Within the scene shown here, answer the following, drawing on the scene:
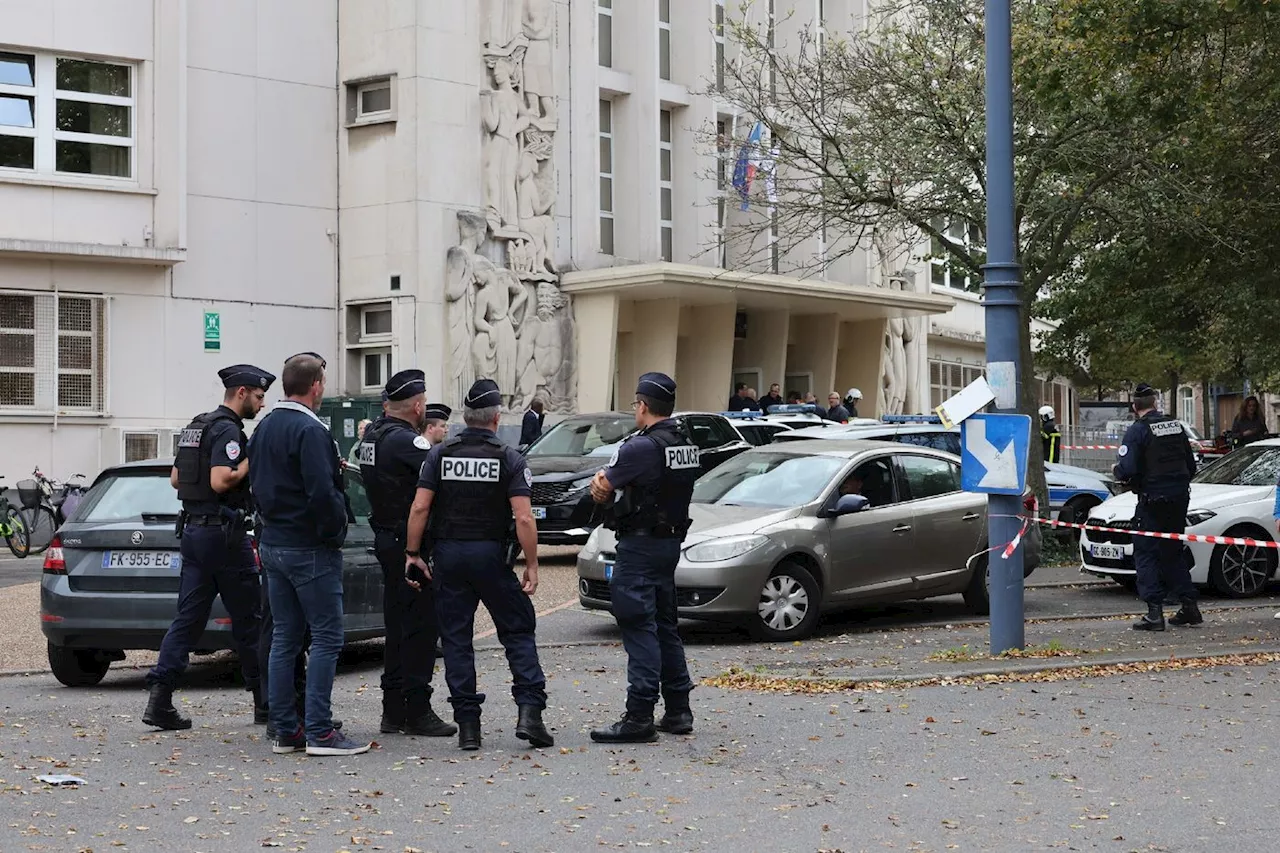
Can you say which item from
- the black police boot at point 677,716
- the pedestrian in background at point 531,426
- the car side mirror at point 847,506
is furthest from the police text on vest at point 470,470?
the pedestrian in background at point 531,426

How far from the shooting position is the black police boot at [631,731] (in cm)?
935

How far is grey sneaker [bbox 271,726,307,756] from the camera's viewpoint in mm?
9078

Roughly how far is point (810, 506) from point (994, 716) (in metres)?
4.37

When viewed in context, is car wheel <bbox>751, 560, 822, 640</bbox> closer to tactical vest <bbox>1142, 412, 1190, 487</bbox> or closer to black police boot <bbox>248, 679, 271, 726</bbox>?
tactical vest <bbox>1142, 412, 1190, 487</bbox>

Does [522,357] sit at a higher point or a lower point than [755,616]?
higher

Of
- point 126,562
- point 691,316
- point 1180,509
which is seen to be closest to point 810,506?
point 1180,509

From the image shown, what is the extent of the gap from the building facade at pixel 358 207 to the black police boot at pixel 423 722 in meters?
15.4

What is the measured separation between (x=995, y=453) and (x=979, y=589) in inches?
146

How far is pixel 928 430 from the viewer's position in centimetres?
2075

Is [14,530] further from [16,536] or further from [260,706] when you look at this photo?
[260,706]

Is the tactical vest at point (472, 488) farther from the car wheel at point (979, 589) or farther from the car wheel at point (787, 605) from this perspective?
the car wheel at point (979, 589)

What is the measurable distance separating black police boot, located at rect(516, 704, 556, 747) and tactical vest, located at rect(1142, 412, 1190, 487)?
285 inches

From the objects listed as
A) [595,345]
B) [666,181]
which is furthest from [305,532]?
[666,181]

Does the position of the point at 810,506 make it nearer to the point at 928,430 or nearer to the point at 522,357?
the point at 928,430
